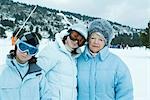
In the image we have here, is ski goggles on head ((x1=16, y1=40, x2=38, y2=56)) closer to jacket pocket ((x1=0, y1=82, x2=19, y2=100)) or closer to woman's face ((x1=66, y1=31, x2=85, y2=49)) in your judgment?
jacket pocket ((x1=0, y1=82, x2=19, y2=100))

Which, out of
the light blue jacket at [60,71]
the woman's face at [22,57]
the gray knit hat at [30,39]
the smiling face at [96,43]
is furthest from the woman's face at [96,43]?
the woman's face at [22,57]

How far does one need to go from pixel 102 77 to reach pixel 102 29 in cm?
37

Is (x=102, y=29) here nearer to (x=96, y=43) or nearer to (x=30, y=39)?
(x=96, y=43)

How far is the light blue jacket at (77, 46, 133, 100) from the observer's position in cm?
380

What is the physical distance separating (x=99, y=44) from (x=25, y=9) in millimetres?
94004

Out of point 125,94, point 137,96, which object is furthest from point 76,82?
point 137,96

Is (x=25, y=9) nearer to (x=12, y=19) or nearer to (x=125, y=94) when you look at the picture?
(x=12, y=19)

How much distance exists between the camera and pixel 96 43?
149 inches

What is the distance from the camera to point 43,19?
327 ft

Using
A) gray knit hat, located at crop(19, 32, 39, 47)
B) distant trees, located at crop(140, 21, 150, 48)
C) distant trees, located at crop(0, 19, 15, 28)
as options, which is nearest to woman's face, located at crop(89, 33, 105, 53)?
gray knit hat, located at crop(19, 32, 39, 47)

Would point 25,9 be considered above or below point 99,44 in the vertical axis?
above

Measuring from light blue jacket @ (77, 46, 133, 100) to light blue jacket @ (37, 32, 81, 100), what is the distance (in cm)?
9

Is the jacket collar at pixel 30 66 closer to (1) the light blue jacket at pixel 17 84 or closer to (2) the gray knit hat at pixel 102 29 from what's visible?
(1) the light blue jacket at pixel 17 84

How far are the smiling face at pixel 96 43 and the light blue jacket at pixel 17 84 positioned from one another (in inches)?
20.9
